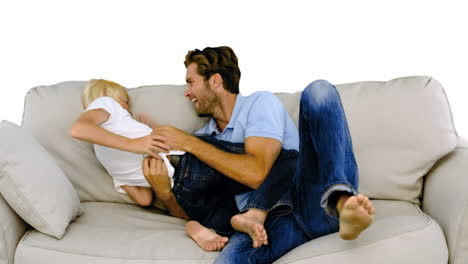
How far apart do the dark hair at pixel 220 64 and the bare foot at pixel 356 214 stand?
1.15 meters

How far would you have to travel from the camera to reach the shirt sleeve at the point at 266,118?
8.53ft

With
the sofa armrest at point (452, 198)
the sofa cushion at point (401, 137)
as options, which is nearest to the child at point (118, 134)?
the sofa cushion at point (401, 137)

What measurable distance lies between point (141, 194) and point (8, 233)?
672 millimetres

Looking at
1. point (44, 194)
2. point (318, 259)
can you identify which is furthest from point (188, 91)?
point (318, 259)

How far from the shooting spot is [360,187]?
2.83m

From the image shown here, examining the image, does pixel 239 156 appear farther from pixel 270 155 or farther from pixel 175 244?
pixel 175 244

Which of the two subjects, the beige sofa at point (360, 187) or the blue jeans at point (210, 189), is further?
the blue jeans at point (210, 189)

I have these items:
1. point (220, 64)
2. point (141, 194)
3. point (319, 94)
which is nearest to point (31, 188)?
point (141, 194)

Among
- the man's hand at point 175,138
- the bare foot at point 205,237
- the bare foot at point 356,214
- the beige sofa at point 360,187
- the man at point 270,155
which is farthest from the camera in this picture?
the man's hand at point 175,138

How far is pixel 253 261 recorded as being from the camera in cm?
221

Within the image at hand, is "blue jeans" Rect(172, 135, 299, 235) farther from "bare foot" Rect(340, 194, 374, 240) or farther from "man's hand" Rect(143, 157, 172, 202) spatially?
"bare foot" Rect(340, 194, 374, 240)

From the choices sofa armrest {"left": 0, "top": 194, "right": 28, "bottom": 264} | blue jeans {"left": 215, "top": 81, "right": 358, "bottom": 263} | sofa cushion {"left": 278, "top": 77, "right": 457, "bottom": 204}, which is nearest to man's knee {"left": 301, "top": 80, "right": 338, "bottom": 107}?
blue jeans {"left": 215, "top": 81, "right": 358, "bottom": 263}

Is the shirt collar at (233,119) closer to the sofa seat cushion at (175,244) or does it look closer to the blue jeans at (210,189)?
the blue jeans at (210,189)

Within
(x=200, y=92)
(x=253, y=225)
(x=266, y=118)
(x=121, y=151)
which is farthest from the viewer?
(x=200, y=92)
